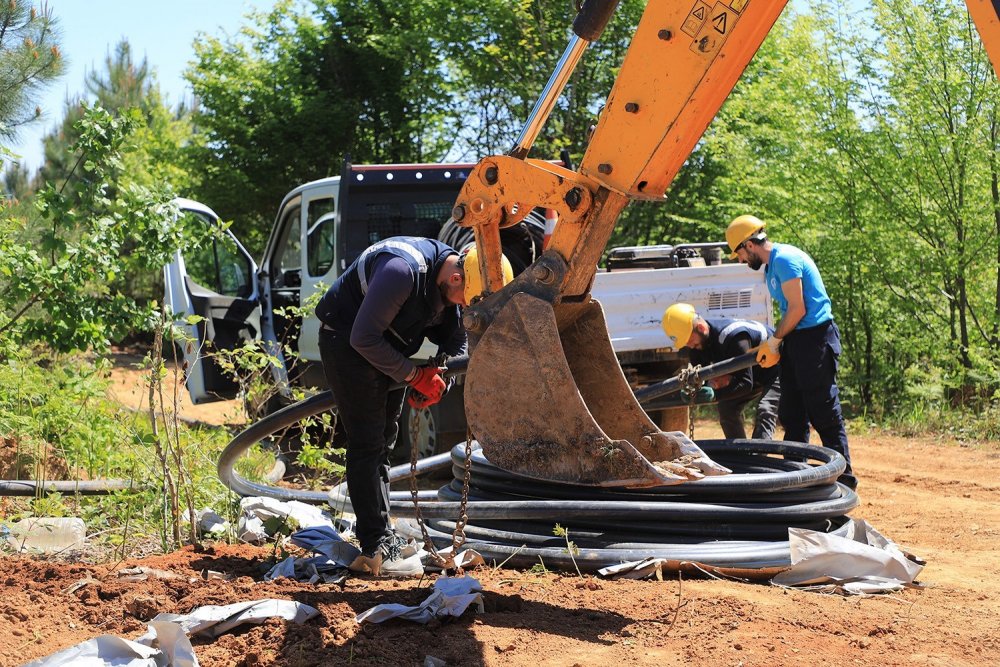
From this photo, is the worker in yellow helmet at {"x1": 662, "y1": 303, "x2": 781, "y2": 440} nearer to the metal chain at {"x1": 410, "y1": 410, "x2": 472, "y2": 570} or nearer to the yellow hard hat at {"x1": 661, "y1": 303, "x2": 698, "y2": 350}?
the yellow hard hat at {"x1": 661, "y1": 303, "x2": 698, "y2": 350}

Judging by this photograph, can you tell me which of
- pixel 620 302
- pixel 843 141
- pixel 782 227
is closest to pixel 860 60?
pixel 843 141

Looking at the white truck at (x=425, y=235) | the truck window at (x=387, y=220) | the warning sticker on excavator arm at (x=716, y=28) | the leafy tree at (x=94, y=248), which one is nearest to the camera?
the warning sticker on excavator arm at (x=716, y=28)

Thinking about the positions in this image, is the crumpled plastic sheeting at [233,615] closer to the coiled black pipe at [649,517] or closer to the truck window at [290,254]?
the coiled black pipe at [649,517]

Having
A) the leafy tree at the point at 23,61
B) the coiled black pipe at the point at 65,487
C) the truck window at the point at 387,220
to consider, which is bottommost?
the coiled black pipe at the point at 65,487

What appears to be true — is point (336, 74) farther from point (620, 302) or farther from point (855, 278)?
point (620, 302)

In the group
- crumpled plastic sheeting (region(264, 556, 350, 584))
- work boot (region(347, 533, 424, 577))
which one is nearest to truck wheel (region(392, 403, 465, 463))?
work boot (region(347, 533, 424, 577))

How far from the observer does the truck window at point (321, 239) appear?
30.9 feet

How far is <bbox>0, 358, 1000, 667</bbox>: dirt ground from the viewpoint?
3.91m

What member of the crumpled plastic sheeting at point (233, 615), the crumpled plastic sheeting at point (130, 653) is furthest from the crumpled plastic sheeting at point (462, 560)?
the crumpled plastic sheeting at point (130, 653)

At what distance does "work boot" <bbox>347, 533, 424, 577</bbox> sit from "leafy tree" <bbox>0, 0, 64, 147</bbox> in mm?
5336

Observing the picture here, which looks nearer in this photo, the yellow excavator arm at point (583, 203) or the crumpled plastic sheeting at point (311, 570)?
the yellow excavator arm at point (583, 203)

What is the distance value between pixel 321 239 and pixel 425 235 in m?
1.08

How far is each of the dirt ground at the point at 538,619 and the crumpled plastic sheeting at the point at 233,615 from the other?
0.04 metres

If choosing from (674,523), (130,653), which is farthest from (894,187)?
(130,653)
